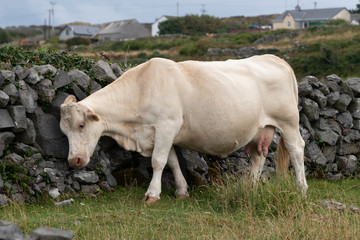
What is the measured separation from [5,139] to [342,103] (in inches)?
280

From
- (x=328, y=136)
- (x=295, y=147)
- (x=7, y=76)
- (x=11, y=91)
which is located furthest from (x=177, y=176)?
(x=328, y=136)

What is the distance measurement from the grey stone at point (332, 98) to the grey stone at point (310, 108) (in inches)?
19.8

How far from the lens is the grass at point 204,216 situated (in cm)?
634

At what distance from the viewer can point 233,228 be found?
260 inches

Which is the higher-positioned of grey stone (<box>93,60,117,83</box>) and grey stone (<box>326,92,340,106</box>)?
grey stone (<box>93,60,117,83</box>)

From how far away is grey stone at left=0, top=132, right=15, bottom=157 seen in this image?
Result: 8156mm

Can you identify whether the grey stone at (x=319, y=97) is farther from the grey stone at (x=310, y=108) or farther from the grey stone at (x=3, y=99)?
the grey stone at (x=3, y=99)

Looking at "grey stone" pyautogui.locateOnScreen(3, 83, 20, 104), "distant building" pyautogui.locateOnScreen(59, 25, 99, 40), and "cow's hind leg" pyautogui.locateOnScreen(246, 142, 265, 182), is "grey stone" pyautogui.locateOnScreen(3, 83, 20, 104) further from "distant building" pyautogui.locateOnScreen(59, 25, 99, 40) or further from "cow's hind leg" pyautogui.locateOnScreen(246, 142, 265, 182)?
"distant building" pyautogui.locateOnScreen(59, 25, 99, 40)

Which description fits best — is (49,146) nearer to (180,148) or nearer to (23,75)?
(23,75)

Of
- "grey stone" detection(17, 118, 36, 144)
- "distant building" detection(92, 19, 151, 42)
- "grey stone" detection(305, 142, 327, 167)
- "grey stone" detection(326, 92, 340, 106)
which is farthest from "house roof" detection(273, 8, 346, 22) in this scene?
"grey stone" detection(17, 118, 36, 144)

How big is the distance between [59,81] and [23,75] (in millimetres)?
593

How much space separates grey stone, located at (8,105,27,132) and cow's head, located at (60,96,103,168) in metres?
0.63

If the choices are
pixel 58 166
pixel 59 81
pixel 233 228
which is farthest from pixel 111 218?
pixel 59 81

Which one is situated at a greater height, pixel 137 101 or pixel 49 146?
pixel 137 101
